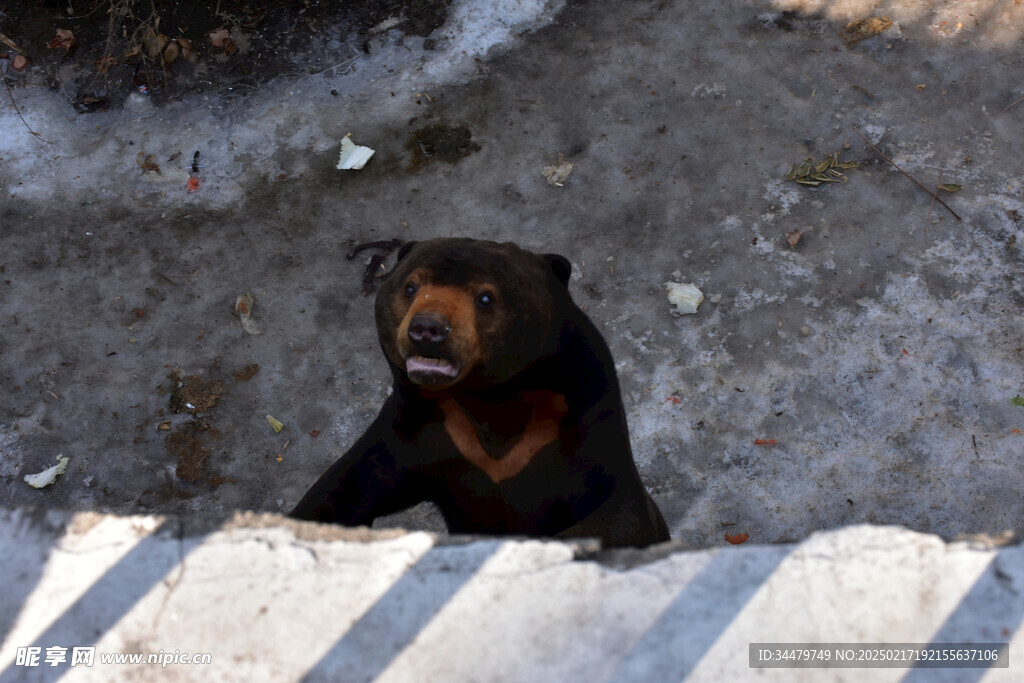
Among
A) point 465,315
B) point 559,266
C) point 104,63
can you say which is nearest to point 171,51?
point 104,63

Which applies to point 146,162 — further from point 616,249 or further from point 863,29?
point 863,29

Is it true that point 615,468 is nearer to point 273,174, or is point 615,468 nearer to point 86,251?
point 273,174

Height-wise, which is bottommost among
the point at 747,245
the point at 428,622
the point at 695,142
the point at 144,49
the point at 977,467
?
the point at 977,467

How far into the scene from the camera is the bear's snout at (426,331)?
7.13 feet

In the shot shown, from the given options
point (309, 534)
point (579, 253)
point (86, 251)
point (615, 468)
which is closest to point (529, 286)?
point (615, 468)

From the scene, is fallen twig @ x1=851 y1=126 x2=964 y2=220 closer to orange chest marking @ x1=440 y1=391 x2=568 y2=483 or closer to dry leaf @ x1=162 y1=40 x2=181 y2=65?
orange chest marking @ x1=440 y1=391 x2=568 y2=483

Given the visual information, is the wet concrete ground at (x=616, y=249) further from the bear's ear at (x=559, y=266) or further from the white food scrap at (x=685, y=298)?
the bear's ear at (x=559, y=266)

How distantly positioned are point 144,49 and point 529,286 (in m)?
3.75

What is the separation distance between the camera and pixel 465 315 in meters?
2.29

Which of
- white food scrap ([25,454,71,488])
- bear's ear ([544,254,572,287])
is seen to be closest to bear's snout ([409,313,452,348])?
bear's ear ([544,254,572,287])

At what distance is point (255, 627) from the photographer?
164cm

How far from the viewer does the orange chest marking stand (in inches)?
101

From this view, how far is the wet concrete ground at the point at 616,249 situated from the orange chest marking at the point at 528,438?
1.08m

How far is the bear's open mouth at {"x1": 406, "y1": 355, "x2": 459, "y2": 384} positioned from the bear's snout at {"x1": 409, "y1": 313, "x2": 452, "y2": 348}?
64mm
